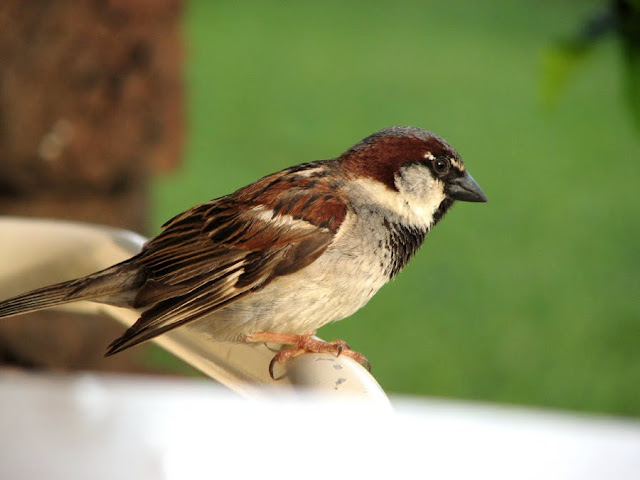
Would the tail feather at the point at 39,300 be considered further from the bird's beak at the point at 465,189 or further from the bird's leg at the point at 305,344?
the bird's beak at the point at 465,189

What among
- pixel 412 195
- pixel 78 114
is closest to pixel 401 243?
pixel 412 195

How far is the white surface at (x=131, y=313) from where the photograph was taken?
20.6 inches

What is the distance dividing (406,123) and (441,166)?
23.8 inches

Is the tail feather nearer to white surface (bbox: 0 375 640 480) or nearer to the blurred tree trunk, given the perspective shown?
white surface (bbox: 0 375 640 480)

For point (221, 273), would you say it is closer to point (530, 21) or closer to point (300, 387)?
point (300, 387)

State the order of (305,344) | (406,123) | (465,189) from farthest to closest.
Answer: (406,123)
(305,344)
(465,189)

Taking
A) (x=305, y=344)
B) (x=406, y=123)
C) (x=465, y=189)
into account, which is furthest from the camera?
(x=406, y=123)

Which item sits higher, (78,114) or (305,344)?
(78,114)

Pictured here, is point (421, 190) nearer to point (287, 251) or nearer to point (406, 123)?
point (287, 251)

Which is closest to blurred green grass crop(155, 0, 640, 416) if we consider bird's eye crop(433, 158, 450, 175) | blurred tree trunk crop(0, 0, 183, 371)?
blurred tree trunk crop(0, 0, 183, 371)

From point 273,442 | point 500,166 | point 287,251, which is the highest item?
point 500,166

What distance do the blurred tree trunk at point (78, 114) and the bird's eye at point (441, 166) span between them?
496 millimetres

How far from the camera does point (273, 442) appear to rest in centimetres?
57

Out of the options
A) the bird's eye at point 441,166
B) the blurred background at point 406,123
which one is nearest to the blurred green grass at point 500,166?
the blurred background at point 406,123
